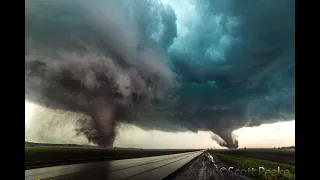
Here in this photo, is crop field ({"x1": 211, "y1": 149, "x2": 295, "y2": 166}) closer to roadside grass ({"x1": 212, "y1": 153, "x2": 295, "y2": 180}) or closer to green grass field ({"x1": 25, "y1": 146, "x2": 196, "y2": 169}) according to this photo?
roadside grass ({"x1": 212, "y1": 153, "x2": 295, "y2": 180})

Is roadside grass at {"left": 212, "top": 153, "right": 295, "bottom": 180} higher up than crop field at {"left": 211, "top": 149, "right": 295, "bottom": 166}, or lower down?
lower down

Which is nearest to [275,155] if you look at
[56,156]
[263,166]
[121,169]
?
[263,166]

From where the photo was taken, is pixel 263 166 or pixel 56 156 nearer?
pixel 56 156

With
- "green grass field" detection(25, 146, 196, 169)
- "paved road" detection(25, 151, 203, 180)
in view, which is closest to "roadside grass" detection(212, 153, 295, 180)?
"paved road" detection(25, 151, 203, 180)

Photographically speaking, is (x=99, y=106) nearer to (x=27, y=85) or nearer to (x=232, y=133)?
(x=27, y=85)

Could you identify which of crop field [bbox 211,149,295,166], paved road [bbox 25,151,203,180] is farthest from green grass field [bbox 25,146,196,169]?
crop field [bbox 211,149,295,166]

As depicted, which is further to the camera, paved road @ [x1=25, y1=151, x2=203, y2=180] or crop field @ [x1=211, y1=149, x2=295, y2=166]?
crop field @ [x1=211, y1=149, x2=295, y2=166]

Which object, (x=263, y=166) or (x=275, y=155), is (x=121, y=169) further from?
(x=275, y=155)

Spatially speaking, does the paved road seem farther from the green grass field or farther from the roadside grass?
the roadside grass
